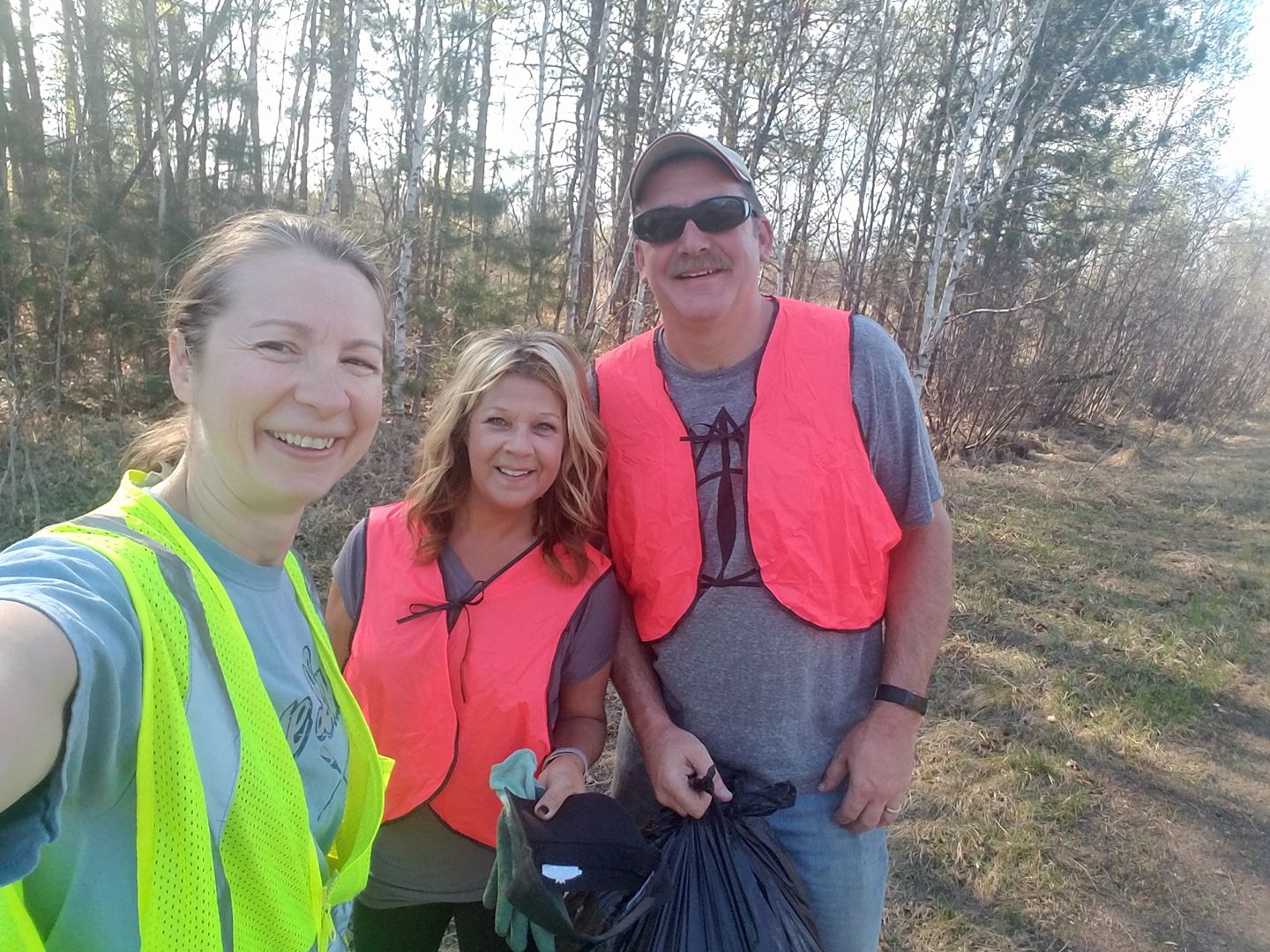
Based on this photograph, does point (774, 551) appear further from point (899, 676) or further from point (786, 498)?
point (899, 676)

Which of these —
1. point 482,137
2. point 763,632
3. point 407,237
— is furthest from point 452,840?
point 482,137

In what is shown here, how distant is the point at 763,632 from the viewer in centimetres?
179

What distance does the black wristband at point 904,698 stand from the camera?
71.7 inches

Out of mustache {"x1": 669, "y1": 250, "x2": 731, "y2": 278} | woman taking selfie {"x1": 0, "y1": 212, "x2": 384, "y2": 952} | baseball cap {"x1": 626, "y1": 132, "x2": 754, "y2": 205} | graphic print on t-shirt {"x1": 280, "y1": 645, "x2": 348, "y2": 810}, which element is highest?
baseball cap {"x1": 626, "y1": 132, "x2": 754, "y2": 205}

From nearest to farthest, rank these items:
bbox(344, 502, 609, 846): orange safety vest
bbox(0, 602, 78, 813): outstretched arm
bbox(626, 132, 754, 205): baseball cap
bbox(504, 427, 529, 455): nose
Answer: bbox(0, 602, 78, 813): outstretched arm, bbox(344, 502, 609, 846): orange safety vest, bbox(504, 427, 529, 455): nose, bbox(626, 132, 754, 205): baseball cap

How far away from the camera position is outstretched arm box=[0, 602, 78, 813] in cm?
72

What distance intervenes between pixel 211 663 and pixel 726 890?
46.6 inches

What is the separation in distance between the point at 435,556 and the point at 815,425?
3.17 ft

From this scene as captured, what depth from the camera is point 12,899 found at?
0.74 metres

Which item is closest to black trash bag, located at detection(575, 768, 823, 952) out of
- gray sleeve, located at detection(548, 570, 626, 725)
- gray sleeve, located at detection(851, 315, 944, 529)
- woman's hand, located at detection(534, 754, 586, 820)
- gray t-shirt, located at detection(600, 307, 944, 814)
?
gray t-shirt, located at detection(600, 307, 944, 814)

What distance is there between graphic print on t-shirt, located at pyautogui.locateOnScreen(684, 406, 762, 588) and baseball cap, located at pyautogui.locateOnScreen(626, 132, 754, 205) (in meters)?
0.64

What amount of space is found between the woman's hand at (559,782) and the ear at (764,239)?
4.38 ft

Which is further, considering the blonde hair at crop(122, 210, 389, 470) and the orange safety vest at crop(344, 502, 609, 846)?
the orange safety vest at crop(344, 502, 609, 846)

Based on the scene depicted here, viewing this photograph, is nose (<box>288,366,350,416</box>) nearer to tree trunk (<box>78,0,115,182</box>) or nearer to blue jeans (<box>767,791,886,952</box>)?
blue jeans (<box>767,791,886,952</box>)
